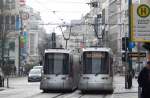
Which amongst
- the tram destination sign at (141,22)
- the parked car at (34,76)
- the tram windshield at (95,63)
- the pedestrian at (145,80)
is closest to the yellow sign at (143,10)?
the tram destination sign at (141,22)

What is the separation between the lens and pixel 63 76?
3962cm

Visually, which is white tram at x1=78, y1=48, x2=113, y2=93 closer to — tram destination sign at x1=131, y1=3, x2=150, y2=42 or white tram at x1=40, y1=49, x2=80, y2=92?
white tram at x1=40, y1=49, x2=80, y2=92

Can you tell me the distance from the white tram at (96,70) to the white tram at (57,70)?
108 centimetres

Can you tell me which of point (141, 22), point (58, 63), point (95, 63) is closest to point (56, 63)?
point (58, 63)

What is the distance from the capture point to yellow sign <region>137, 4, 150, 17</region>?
17.9 metres

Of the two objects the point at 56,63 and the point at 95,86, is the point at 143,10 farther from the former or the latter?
the point at 56,63

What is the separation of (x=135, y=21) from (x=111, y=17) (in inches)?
4803

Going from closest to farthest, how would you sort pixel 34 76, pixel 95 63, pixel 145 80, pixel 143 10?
pixel 145 80 < pixel 143 10 < pixel 95 63 < pixel 34 76

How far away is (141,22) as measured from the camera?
59.2 ft

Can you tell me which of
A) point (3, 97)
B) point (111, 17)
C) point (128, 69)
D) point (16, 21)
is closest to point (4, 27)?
point (16, 21)

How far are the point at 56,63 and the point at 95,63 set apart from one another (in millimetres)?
2688

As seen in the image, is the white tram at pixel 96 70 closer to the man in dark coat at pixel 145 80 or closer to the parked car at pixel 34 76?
the man in dark coat at pixel 145 80

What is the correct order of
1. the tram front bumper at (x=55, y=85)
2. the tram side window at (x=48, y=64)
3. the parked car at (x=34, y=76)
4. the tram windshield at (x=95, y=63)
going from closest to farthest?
the tram windshield at (x=95, y=63) → the tram front bumper at (x=55, y=85) → the tram side window at (x=48, y=64) → the parked car at (x=34, y=76)

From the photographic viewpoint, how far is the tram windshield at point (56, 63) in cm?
3984
